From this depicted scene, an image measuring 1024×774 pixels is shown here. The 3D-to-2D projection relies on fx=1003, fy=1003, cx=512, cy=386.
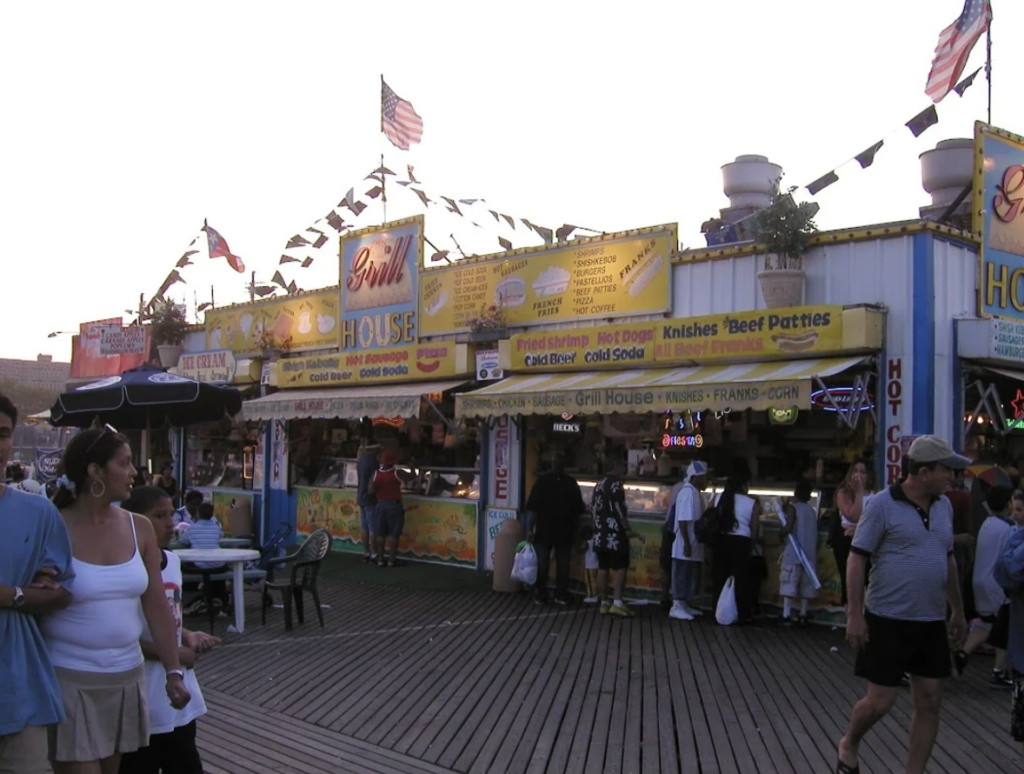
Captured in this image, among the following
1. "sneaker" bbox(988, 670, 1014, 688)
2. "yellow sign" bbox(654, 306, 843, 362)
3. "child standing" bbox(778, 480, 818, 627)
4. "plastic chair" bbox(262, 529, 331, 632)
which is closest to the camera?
"sneaker" bbox(988, 670, 1014, 688)

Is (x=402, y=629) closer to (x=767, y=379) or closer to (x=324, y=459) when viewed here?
(x=767, y=379)

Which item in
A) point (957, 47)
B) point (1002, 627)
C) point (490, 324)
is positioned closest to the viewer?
point (1002, 627)

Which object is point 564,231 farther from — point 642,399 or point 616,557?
point 616,557

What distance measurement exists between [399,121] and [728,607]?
384 inches

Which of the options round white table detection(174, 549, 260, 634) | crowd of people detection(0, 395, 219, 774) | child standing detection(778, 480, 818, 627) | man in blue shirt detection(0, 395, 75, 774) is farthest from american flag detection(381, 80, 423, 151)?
man in blue shirt detection(0, 395, 75, 774)

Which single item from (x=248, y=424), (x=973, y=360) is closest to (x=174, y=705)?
(x=973, y=360)

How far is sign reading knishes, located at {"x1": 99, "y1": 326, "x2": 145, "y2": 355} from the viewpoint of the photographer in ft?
67.5

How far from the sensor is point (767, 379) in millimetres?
9203

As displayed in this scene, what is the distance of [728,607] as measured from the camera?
31.5 ft

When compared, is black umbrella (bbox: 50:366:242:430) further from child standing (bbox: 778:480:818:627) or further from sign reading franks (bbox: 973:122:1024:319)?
sign reading franks (bbox: 973:122:1024:319)

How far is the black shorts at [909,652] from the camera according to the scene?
4688 millimetres

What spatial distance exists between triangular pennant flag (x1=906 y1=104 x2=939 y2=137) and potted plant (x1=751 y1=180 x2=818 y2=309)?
1.32m

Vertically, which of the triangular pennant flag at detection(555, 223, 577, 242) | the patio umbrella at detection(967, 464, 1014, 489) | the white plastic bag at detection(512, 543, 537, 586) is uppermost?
the triangular pennant flag at detection(555, 223, 577, 242)

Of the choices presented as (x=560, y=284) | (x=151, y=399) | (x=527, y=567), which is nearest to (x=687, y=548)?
(x=527, y=567)
